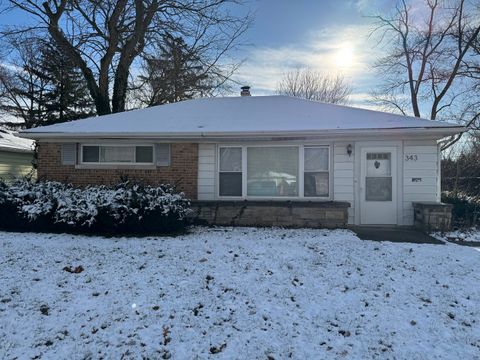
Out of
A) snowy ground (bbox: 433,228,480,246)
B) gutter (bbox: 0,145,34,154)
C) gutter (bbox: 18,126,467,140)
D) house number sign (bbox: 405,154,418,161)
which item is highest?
gutter (bbox: 0,145,34,154)

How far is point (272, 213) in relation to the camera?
354 inches

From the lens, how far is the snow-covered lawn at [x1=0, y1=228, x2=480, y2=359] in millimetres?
3717

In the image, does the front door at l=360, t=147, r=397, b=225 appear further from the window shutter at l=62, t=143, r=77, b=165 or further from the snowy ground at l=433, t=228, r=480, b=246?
the window shutter at l=62, t=143, r=77, b=165

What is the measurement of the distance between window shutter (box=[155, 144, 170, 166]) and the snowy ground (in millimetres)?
6910

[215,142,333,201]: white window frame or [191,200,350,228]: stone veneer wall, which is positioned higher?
[215,142,333,201]: white window frame

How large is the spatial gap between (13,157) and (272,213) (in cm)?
1526

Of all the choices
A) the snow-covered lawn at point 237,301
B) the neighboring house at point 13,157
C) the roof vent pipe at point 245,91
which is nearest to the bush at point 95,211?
the snow-covered lawn at point 237,301

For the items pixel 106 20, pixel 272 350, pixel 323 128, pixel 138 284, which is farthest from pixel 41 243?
pixel 106 20

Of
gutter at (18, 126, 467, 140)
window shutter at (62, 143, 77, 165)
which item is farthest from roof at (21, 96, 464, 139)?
window shutter at (62, 143, 77, 165)

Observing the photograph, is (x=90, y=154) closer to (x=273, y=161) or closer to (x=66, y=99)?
(x=273, y=161)

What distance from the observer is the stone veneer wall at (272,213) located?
881cm

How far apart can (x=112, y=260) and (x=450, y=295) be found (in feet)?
16.3

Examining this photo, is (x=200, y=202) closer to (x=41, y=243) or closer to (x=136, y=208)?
(x=136, y=208)

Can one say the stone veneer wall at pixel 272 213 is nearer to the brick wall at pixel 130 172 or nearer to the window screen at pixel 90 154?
the brick wall at pixel 130 172
